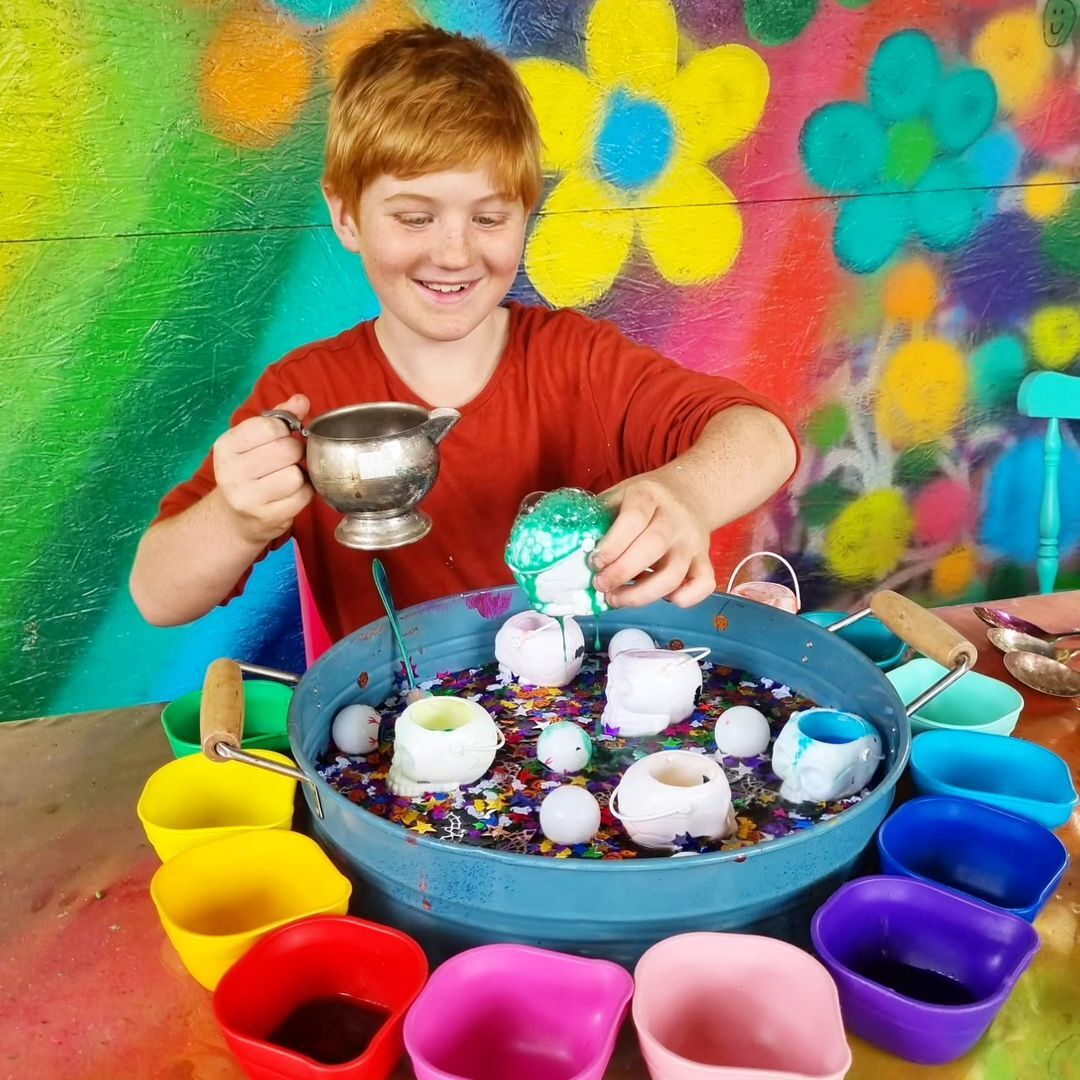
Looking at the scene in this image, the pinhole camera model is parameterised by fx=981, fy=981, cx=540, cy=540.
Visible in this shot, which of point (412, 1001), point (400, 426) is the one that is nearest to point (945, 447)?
point (400, 426)

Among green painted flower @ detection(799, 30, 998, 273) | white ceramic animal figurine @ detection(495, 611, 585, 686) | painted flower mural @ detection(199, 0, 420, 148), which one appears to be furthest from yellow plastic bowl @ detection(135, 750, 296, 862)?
green painted flower @ detection(799, 30, 998, 273)

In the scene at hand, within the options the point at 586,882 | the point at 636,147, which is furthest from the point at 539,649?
the point at 636,147

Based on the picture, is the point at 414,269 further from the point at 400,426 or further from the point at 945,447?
the point at 945,447

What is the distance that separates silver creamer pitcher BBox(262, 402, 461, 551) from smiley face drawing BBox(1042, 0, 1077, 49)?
6.47 ft

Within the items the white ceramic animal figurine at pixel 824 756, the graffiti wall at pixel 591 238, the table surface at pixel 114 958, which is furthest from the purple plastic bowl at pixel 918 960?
the graffiti wall at pixel 591 238

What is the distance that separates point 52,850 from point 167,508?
440 millimetres

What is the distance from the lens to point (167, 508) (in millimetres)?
1266

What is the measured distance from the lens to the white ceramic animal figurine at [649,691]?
106cm

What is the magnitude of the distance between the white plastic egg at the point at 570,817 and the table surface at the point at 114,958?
174 millimetres

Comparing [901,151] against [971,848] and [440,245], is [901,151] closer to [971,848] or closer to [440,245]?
[440,245]

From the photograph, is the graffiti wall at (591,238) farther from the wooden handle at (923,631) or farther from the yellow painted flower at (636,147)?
the wooden handle at (923,631)

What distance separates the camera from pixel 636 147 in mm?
2070

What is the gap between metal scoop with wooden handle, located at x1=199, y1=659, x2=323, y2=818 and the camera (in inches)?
32.6

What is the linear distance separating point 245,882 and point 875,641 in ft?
2.86
